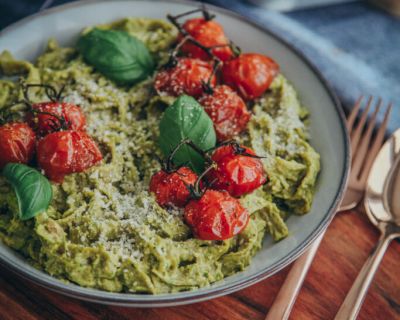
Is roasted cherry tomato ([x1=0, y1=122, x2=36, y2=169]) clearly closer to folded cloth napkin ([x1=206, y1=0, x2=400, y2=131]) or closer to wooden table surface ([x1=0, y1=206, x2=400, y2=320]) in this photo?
wooden table surface ([x1=0, y1=206, x2=400, y2=320])

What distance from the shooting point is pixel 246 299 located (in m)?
2.27

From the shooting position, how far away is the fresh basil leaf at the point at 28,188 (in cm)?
201

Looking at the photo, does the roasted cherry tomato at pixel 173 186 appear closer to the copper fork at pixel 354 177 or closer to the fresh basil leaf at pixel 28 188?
the fresh basil leaf at pixel 28 188

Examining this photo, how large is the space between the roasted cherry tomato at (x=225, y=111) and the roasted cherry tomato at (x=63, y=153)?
1.77 feet

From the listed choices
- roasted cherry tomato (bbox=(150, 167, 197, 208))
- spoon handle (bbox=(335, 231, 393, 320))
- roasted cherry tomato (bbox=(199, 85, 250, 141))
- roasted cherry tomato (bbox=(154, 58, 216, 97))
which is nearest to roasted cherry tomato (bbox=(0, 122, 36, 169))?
roasted cherry tomato (bbox=(150, 167, 197, 208))

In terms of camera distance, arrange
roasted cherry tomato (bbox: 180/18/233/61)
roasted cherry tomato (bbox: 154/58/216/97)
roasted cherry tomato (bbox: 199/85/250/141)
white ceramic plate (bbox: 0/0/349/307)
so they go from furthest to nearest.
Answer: roasted cherry tomato (bbox: 180/18/233/61)
roasted cherry tomato (bbox: 154/58/216/97)
roasted cherry tomato (bbox: 199/85/250/141)
white ceramic plate (bbox: 0/0/349/307)

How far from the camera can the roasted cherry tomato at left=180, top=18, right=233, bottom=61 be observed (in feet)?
9.02

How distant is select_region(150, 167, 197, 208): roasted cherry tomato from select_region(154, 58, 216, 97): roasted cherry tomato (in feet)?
1.67

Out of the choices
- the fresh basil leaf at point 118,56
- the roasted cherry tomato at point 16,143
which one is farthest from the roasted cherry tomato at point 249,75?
the roasted cherry tomato at point 16,143

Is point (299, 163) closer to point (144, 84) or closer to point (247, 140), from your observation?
point (247, 140)

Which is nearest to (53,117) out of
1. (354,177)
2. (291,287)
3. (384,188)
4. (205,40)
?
(205,40)

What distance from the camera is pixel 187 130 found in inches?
88.5

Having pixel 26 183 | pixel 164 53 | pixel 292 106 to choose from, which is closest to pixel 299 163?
pixel 292 106

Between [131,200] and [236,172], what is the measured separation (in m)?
0.43
